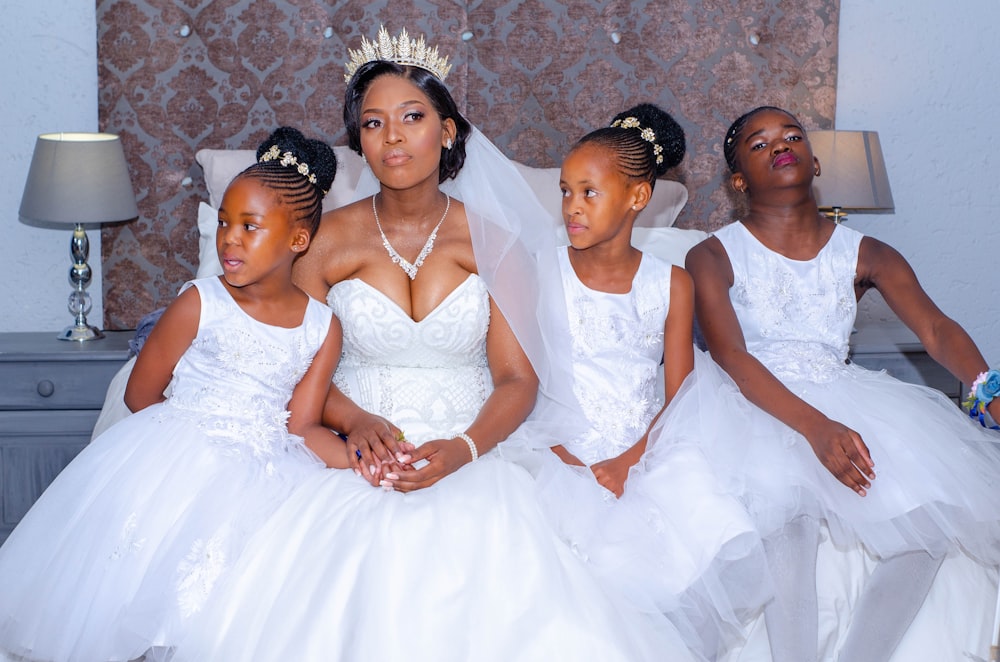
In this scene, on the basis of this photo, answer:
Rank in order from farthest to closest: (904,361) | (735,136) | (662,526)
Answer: (904,361) → (735,136) → (662,526)

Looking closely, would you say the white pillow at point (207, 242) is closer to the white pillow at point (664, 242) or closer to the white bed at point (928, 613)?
the white pillow at point (664, 242)

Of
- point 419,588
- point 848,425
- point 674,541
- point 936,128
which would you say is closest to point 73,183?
point 419,588

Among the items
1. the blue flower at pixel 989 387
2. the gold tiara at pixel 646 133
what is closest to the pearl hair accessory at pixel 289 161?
the gold tiara at pixel 646 133

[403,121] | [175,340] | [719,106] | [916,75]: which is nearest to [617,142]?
[403,121]

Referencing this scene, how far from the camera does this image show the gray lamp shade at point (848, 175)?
Result: 140 inches

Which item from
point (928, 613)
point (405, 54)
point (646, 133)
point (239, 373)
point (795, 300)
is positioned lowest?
point (928, 613)

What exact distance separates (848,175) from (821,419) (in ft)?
5.85

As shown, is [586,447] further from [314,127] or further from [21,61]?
[21,61]

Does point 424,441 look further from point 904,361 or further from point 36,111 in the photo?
point 36,111

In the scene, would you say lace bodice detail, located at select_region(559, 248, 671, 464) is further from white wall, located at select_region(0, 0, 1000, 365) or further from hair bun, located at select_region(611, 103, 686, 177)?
white wall, located at select_region(0, 0, 1000, 365)

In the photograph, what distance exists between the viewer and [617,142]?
2.32m

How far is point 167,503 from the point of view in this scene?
1.80 m

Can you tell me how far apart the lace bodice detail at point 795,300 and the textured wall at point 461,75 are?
1353mm

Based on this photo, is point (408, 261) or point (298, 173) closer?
point (298, 173)
